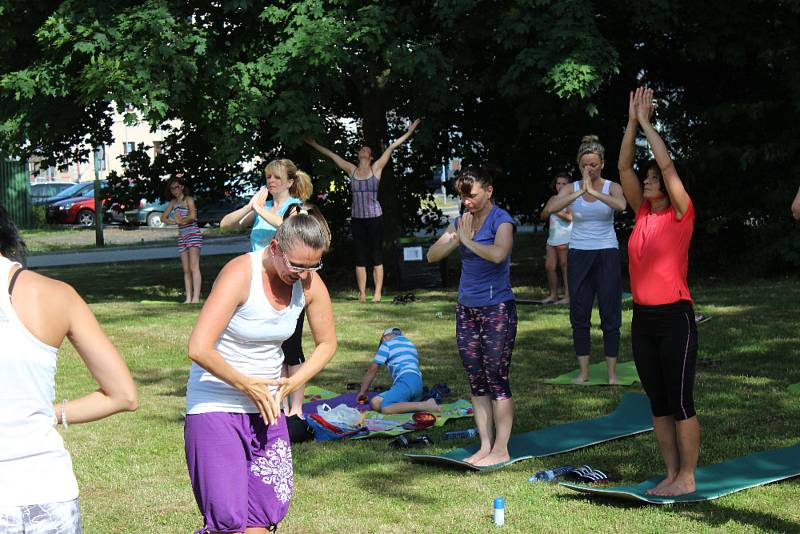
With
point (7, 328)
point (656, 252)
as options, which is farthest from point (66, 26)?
point (7, 328)

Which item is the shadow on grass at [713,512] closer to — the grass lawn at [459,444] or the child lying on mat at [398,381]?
the grass lawn at [459,444]

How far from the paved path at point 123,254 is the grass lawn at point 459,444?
12803 mm

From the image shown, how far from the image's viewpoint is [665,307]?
604 cm

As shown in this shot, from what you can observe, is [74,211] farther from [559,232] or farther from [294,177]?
[294,177]

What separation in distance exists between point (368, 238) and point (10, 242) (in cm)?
1209

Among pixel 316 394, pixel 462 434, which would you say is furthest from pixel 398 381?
pixel 462 434

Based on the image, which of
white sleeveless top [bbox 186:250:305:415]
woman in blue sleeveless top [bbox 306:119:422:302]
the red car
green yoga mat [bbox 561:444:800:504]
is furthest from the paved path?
white sleeveless top [bbox 186:250:305:415]

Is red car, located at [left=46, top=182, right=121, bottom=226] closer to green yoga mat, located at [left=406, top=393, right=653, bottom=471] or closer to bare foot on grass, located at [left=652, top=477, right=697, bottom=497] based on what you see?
green yoga mat, located at [left=406, top=393, right=653, bottom=471]

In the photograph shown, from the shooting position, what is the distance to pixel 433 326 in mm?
12953

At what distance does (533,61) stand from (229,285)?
35.8 ft

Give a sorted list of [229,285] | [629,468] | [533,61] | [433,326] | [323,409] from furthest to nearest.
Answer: [533,61] < [433,326] < [323,409] < [629,468] < [229,285]

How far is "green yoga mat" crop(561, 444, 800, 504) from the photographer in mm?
6055

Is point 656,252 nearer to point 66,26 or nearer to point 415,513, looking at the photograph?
point 415,513

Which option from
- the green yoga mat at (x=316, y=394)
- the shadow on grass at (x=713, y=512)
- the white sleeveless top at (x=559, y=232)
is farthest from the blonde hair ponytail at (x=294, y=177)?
the white sleeveless top at (x=559, y=232)
